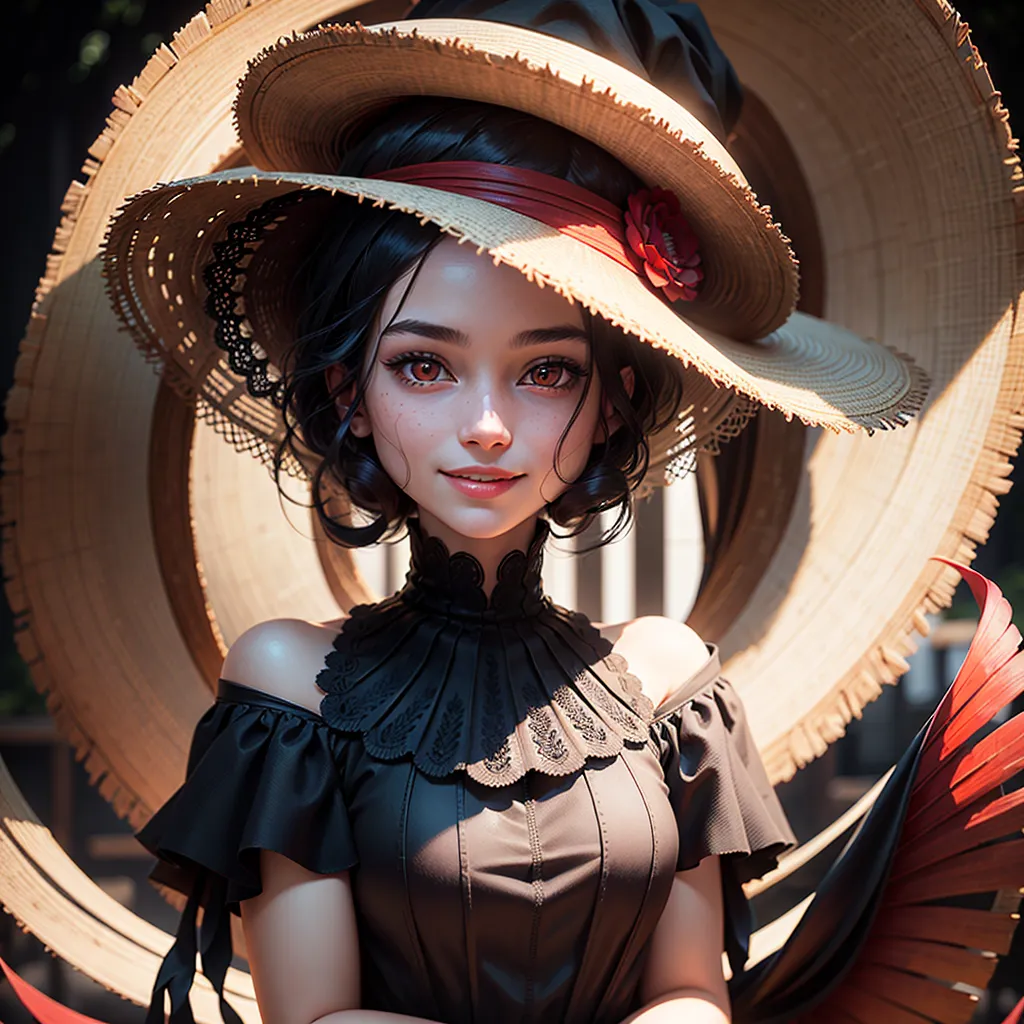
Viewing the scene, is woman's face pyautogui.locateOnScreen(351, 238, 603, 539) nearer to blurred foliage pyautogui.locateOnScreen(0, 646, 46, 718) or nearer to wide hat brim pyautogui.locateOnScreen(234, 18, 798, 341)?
wide hat brim pyautogui.locateOnScreen(234, 18, 798, 341)

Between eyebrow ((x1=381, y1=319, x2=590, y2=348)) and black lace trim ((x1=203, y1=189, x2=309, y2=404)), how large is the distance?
0.76 feet

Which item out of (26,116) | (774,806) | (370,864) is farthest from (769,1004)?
(26,116)

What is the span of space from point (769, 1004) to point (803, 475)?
0.79 m

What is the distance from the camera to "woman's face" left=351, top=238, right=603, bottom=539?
46.7 inches

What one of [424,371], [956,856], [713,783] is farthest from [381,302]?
[956,856]

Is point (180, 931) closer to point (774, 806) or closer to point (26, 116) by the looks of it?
point (774, 806)

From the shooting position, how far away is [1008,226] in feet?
5.36

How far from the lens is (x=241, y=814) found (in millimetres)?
1216

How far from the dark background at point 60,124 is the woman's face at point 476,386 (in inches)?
59.3

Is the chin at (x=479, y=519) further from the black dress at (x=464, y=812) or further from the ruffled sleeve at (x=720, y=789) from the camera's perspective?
the ruffled sleeve at (x=720, y=789)

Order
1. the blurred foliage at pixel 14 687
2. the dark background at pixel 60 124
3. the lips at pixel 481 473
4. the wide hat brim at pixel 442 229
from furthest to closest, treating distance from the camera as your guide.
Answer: the blurred foliage at pixel 14 687, the dark background at pixel 60 124, the lips at pixel 481 473, the wide hat brim at pixel 442 229

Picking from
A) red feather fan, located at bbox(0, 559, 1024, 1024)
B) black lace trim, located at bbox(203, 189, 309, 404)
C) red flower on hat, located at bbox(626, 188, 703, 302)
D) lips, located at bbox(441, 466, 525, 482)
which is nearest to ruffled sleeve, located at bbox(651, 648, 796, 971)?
red feather fan, located at bbox(0, 559, 1024, 1024)

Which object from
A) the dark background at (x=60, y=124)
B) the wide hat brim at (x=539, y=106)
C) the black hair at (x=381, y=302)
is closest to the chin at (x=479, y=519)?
the black hair at (x=381, y=302)

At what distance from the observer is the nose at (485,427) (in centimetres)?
118
